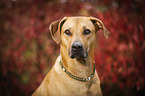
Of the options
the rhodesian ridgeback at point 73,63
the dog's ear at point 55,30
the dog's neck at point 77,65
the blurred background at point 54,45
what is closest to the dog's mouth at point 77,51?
the rhodesian ridgeback at point 73,63

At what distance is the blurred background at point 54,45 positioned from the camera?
12.0 feet

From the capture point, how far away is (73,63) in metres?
2.44

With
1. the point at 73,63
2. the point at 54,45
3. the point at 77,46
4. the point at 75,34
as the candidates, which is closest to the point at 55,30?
the point at 75,34

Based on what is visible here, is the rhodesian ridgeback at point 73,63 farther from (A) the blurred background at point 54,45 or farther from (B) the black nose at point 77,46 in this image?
(A) the blurred background at point 54,45

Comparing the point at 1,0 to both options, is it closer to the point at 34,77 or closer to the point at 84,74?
the point at 34,77

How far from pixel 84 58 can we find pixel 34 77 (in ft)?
7.14

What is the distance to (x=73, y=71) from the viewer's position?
2432 mm

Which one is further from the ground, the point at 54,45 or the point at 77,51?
the point at 77,51

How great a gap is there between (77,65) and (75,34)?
529 millimetres

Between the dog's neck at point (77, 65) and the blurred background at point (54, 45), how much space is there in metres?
1.60

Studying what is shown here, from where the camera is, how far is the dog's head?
2.23 metres

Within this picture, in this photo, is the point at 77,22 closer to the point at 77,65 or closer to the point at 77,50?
the point at 77,50

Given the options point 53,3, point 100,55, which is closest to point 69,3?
point 53,3

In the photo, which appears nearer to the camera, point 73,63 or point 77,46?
point 77,46
